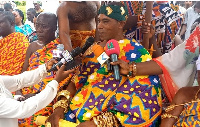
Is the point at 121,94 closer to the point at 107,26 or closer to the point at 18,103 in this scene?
the point at 107,26

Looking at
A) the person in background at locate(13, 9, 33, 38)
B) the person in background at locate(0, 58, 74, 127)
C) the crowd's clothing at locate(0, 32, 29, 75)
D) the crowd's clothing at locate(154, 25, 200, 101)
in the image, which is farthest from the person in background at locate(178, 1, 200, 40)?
the person in background at locate(13, 9, 33, 38)

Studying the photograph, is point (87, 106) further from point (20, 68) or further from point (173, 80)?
point (20, 68)

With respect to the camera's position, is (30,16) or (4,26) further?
(30,16)

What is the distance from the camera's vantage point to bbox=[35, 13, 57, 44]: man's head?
320 cm

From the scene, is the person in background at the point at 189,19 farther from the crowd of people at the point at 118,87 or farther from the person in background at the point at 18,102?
the person in background at the point at 18,102

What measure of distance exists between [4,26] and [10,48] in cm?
33

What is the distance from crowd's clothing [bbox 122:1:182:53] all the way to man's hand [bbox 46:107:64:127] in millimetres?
1240

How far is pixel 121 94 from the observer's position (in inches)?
84.6

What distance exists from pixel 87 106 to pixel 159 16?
1599 mm

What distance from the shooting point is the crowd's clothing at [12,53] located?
11.3ft

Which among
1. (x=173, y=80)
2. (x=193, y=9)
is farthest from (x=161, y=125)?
(x=193, y=9)

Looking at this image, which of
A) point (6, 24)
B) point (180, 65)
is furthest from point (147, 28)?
point (6, 24)

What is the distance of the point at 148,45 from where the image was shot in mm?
2812

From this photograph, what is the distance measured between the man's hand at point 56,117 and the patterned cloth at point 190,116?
936mm
